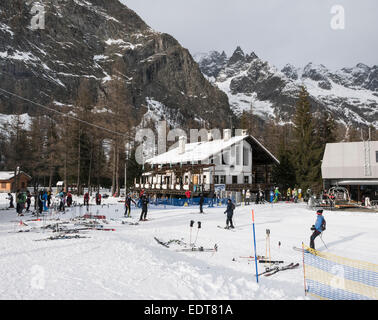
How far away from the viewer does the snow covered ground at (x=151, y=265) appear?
20.9ft

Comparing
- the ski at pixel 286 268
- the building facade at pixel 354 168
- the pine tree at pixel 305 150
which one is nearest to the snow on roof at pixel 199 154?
the building facade at pixel 354 168

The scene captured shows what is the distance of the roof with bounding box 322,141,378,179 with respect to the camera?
32.4 metres

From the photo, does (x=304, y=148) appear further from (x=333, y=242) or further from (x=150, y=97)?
(x=150, y=97)

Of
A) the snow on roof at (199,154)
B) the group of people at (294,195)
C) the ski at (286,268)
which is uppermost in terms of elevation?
the snow on roof at (199,154)

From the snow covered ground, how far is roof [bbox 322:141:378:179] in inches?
793

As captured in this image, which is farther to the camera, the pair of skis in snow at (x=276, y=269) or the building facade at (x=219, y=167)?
the building facade at (x=219, y=167)

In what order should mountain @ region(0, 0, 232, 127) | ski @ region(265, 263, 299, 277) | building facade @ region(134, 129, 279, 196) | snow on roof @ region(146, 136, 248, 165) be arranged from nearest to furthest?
ski @ region(265, 263, 299, 277)
building facade @ region(134, 129, 279, 196)
snow on roof @ region(146, 136, 248, 165)
mountain @ region(0, 0, 232, 127)

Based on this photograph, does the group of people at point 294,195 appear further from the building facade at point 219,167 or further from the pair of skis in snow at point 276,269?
the pair of skis in snow at point 276,269

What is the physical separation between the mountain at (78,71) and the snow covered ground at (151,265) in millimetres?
122008

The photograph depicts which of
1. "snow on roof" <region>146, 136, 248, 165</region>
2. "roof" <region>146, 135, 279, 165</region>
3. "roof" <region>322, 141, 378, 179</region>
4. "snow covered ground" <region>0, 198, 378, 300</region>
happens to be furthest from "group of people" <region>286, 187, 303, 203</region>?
"snow covered ground" <region>0, 198, 378, 300</region>

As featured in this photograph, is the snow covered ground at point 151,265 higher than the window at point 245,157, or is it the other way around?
the window at point 245,157

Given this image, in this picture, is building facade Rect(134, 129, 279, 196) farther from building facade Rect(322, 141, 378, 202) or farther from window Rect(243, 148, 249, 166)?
building facade Rect(322, 141, 378, 202)

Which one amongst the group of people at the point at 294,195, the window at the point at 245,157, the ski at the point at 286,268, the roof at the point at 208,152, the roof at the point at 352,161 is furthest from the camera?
the window at the point at 245,157

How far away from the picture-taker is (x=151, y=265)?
8.36m
